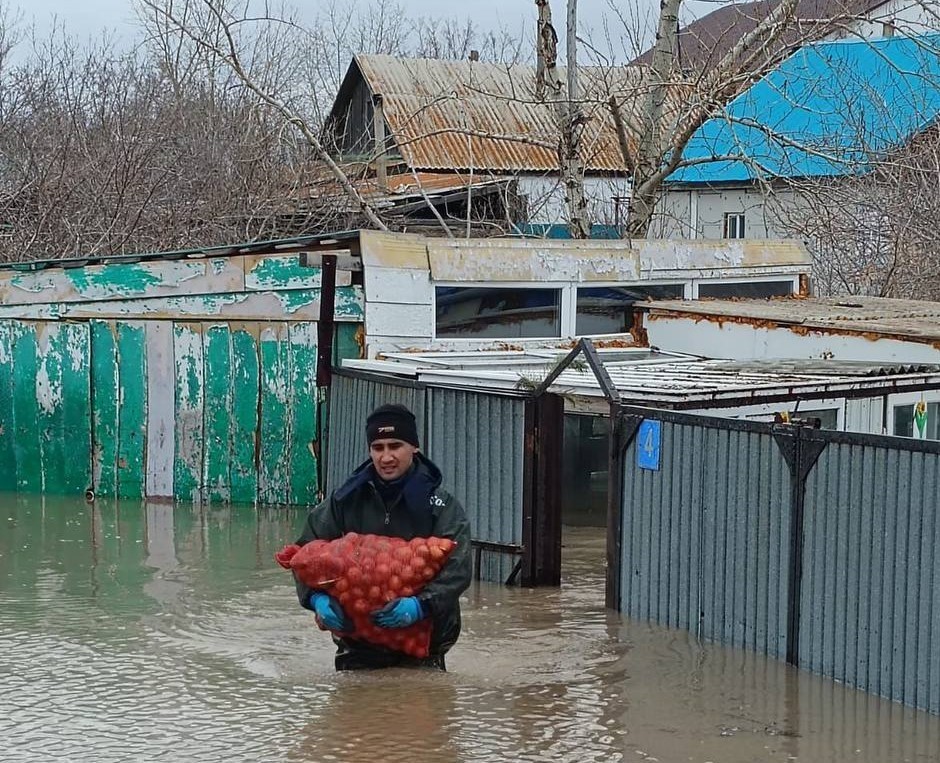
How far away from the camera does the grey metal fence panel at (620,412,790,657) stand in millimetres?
7348

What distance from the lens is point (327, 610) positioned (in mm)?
6168

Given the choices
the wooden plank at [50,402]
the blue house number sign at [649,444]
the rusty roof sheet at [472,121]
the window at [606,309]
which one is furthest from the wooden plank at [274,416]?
the rusty roof sheet at [472,121]

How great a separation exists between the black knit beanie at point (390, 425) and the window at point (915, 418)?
18.2 feet

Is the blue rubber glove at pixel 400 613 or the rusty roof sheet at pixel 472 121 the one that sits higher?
the rusty roof sheet at pixel 472 121

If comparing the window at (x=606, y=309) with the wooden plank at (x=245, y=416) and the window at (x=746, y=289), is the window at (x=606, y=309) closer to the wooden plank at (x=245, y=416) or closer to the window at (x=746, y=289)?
the window at (x=746, y=289)

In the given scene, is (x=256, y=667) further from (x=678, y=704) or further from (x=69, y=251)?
(x=69, y=251)

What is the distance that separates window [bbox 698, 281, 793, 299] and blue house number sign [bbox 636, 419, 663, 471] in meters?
6.22

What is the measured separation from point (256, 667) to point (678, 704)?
89.2 inches

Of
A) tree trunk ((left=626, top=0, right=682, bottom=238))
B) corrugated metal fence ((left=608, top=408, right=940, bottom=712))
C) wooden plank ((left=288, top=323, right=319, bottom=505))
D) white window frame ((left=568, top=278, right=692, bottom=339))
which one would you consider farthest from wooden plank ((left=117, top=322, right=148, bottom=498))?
tree trunk ((left=626, top=0, right=682, bottom=238))

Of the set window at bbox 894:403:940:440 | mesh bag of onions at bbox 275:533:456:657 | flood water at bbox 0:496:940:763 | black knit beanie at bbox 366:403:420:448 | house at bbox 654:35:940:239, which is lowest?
flood water at bbox 0:496:940:763

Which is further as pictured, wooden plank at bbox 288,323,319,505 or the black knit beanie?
wooden plank at bbox 288,323,319,505

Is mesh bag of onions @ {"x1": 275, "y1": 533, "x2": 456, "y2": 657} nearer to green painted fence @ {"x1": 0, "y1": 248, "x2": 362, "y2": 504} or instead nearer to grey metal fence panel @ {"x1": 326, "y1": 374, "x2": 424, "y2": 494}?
grey metal fence panel @ {"x1": 326, "y1": 374, "x2": 424, "y2": 494}

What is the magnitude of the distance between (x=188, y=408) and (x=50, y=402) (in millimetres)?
1340

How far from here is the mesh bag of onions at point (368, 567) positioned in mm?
6102
